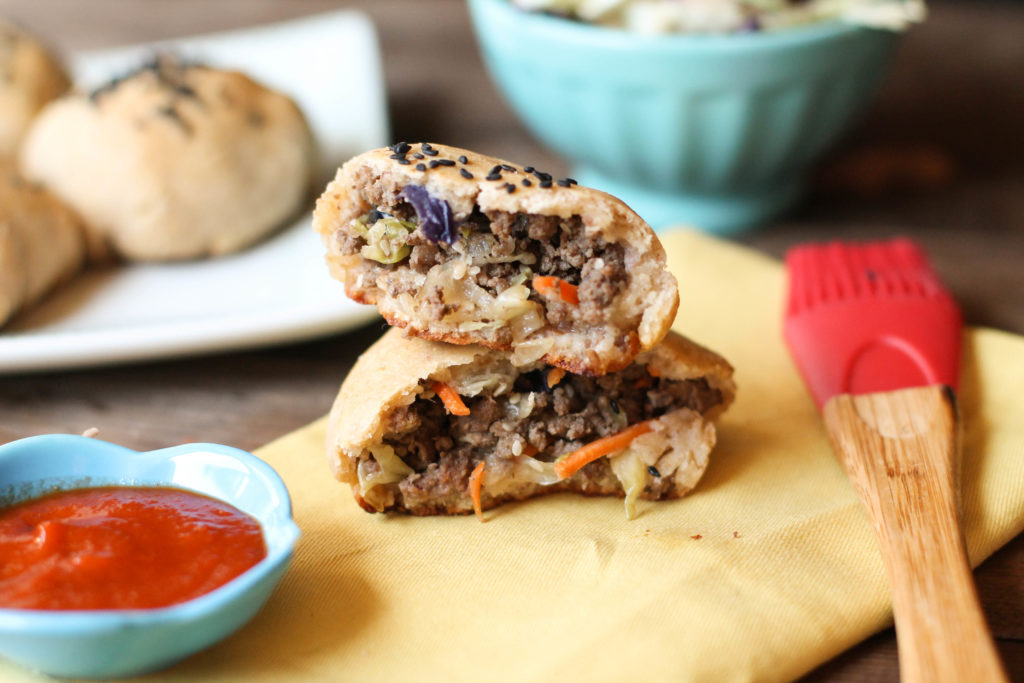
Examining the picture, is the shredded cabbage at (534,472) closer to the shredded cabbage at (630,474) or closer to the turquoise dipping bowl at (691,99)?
the shredded cabbage at (630,474)

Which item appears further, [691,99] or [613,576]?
[691,99]

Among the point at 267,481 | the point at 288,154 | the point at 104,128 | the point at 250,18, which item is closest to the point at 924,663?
the point at 267,481

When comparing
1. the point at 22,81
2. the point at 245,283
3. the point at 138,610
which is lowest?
the point at 245,283

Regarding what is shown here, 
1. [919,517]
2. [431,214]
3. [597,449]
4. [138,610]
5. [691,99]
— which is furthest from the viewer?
[691,99]

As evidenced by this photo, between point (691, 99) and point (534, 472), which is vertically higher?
point (691, 99)

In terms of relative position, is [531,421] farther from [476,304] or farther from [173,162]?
[173,162]

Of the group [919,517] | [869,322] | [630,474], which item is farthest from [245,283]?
[919,517]

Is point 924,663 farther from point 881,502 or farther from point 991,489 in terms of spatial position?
point 991,489

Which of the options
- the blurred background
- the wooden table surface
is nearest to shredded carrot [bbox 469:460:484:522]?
the wooden table surface
